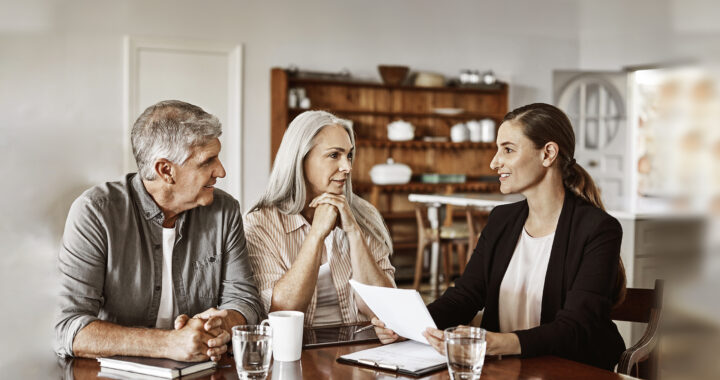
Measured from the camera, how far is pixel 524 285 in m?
1.94

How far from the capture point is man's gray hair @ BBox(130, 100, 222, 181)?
1729 millimetres

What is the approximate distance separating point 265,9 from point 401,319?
564 cm

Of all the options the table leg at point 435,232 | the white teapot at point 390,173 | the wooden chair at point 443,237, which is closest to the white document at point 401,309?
the wooden chair at point 443,237

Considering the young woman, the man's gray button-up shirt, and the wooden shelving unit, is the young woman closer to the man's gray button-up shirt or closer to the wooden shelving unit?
the man's gray button-up shirt

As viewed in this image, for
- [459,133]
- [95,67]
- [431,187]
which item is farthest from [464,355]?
[459,133]

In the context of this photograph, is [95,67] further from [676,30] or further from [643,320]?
[676,30]

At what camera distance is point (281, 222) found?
83.8 inches

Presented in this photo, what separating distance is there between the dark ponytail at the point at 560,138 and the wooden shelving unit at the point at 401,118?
4792 millimetres

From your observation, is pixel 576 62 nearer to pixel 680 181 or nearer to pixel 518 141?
pixel 518 141

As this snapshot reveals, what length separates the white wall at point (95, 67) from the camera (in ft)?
18.4

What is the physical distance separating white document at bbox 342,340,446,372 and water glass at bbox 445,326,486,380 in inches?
6.2

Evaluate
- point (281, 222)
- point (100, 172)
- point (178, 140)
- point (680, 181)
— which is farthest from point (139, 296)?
point (100, 172)

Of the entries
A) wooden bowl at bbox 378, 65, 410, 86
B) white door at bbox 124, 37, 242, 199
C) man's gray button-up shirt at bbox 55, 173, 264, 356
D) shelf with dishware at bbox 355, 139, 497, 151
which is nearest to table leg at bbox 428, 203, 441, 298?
shelf with dishware at bbox 355, 139, 497, 151

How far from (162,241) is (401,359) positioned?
2.37ft
